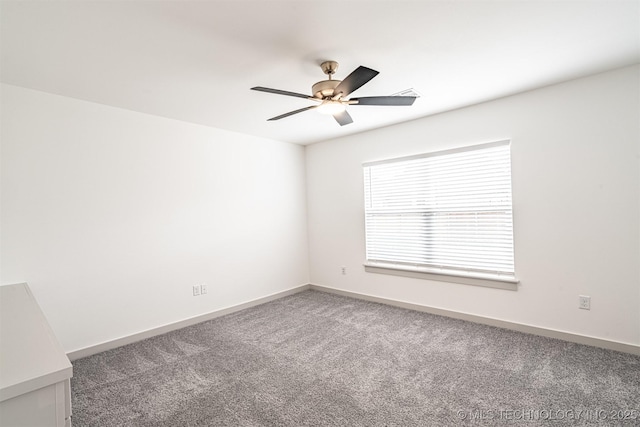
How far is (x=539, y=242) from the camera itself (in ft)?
9.86

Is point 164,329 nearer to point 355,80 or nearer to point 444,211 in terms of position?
point 355,80

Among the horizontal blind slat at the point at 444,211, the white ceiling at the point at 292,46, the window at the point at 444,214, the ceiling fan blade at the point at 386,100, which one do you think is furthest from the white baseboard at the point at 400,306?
the ceiling fan blade at the point at 386,100

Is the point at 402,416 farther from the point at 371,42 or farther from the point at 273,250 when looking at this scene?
the point at 273,250

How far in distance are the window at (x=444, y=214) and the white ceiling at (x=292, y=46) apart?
85 centimetres

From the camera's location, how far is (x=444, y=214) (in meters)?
3.67

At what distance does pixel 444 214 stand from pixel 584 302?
1524 mm

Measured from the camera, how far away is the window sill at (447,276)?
3197 millimetres

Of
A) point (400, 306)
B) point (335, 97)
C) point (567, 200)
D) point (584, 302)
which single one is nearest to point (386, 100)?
point (335, 97)

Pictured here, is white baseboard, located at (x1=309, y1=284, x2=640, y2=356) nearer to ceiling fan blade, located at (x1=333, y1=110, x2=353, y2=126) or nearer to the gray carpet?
the gray carpet

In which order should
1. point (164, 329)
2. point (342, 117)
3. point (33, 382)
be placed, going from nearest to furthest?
1. point (33, 382)
2. point (342, 117)
3. point (164, 329)

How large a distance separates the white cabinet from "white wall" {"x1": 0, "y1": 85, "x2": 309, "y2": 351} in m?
1.73

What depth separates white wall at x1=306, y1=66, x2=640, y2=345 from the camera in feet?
8.43

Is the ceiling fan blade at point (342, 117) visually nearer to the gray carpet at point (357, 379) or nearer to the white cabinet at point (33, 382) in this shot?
the gray carpet at point (357, 379)

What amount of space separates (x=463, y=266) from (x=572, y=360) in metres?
1.26
